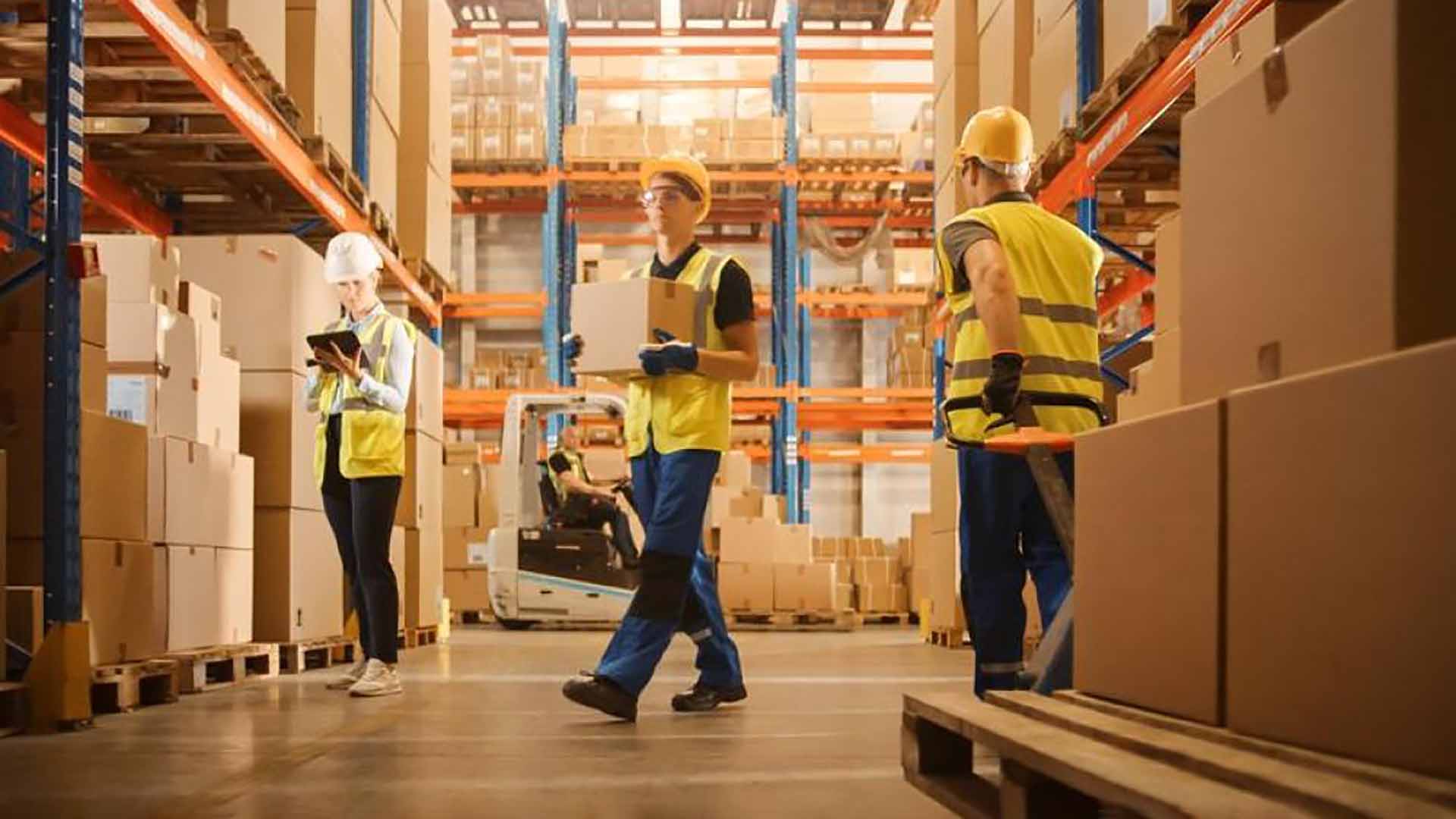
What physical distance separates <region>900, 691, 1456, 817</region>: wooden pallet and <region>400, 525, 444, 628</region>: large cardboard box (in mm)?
7067

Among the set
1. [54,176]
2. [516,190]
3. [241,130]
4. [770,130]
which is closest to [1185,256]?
[54,176]

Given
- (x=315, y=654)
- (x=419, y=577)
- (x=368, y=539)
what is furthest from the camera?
(x=419, y=577)

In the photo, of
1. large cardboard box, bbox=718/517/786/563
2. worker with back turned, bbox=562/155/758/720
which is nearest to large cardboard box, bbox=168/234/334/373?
worker with back turned, bbox=562/155/758/720

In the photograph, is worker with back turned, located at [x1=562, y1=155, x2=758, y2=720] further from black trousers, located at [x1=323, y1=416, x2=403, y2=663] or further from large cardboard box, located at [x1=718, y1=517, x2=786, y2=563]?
large cardboard box, located at [x1=718, y1=517, x2=786, y2=563]

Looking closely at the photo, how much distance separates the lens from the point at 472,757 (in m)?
4.04

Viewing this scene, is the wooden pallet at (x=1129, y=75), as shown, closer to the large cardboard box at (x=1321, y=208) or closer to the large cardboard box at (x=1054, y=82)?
the large cardboard box at (x=1054, y=82)

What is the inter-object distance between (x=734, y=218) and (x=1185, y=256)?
646 inches

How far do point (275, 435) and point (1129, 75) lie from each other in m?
4.31

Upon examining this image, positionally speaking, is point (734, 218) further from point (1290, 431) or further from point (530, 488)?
point (1290, 431)

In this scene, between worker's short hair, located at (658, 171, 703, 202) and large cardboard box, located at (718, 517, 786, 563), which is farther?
large cardboard box, located at (718, 517, 786, 563)

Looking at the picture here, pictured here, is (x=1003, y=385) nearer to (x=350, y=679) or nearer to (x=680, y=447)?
(x=680, y=447)

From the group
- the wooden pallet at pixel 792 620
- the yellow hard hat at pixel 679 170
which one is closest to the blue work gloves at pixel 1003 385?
the yellow hard hat at pixel 679 170

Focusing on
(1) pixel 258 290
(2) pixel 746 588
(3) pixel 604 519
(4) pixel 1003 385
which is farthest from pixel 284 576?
(2) pixel 746 588

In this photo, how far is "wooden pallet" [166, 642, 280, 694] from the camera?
612 centimetres
